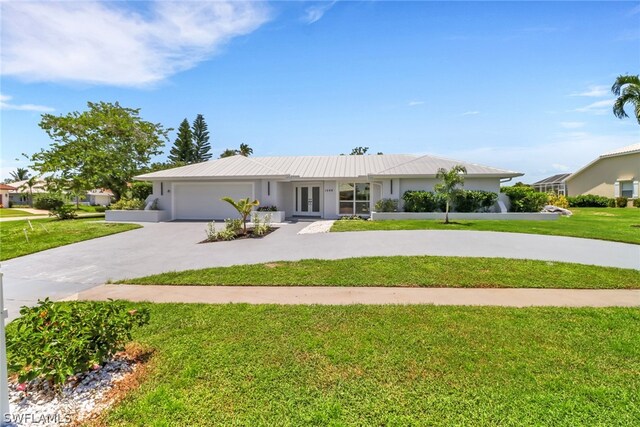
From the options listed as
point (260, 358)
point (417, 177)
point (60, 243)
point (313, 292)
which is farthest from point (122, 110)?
point (260, 358)

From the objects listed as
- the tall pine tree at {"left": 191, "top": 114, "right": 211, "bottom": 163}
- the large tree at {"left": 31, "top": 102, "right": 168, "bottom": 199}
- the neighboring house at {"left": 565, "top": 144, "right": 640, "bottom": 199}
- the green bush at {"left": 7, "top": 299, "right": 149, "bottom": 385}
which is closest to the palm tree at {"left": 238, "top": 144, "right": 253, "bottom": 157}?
the tall pine tree at {"left": 191, "top": 114, "right": 211, "bottom": 163}

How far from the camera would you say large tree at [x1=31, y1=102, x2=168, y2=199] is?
25.8m

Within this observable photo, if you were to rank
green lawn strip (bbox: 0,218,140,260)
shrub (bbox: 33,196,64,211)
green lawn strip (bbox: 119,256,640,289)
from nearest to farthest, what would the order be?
green lawn strip (bbox: 119,256,640,289) → green lawn strip (bbox: 0,218,140,260) → shrub (bbox: 33,196,64,211)

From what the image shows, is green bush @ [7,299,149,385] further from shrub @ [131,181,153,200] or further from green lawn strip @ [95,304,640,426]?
shrub @ [131,181,153,200]

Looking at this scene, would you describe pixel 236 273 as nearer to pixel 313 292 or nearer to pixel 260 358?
pixel 313 292

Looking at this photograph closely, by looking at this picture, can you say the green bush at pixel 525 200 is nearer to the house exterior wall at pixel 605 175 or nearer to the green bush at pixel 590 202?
the green bush at pixel 590 202

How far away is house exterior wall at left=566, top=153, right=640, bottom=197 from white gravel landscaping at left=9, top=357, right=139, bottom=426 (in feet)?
139

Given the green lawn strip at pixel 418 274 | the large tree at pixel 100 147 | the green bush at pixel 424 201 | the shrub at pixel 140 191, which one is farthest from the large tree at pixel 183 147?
the green lawn strip at pixel 418 274

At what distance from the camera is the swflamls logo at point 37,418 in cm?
293

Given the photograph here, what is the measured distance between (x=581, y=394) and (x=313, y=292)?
445cm

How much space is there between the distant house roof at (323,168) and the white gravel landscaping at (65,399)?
55.4 feet

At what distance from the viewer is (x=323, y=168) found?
23953 mm

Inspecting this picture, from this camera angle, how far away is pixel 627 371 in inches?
147

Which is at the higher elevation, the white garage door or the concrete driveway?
the white garage door
